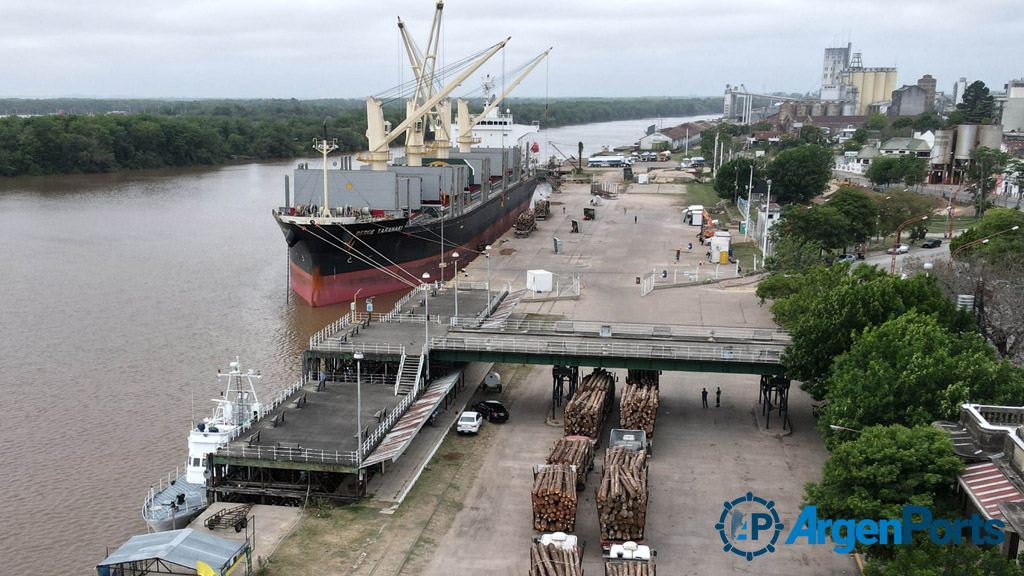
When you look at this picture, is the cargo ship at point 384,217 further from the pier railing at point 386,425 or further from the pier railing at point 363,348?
the pier railing at point 386,425

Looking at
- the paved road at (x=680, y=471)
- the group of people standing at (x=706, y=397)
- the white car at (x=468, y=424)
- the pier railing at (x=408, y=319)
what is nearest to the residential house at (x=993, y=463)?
the paved road at (x=680, y=471)

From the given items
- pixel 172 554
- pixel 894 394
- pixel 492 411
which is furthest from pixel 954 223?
pixel 172 554

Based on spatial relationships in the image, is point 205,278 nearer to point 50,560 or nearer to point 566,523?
point 50,560

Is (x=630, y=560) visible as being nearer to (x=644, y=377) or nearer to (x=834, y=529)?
(x=834, y=529)

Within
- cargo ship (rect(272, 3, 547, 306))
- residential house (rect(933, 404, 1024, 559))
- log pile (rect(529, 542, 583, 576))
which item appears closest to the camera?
residential house (rect(933, 404, 1024, 559))

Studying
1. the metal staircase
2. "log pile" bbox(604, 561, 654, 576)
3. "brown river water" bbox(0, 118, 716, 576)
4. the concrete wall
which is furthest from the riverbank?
the concrete wall

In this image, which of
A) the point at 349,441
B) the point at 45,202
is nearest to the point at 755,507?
the point at 349,441

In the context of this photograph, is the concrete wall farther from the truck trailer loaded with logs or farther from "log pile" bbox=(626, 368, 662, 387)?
the truck trailer loaded with logs
